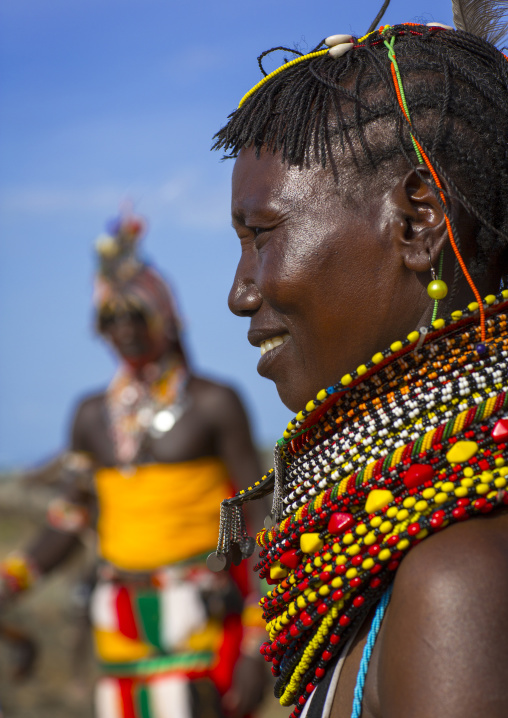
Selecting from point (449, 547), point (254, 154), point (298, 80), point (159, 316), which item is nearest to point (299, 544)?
point (449, 547)

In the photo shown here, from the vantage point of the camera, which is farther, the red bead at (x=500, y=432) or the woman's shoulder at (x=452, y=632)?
the red bead at (x=500, y=432)

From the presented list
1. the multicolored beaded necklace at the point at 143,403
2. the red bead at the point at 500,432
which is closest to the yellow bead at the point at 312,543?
the red bead at the point at 500,432

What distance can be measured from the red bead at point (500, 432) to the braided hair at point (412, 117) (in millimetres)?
398

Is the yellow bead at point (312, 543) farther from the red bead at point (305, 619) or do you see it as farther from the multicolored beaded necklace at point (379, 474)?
the red bead at point (305, 619)

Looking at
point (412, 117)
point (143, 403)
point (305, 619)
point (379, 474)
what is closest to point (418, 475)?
point (379, 474)

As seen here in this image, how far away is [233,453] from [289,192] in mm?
4157

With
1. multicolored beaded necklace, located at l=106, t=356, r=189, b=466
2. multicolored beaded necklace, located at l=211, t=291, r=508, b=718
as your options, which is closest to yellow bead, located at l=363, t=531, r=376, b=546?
multicolored beaded necklace, located at l=211, t=291, r=508, b=718

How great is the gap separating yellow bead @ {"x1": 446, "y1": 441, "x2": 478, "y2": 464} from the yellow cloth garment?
435cm

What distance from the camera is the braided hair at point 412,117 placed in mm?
1727

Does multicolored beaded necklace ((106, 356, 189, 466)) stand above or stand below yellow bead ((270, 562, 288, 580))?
above

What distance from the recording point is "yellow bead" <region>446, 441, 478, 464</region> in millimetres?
1479

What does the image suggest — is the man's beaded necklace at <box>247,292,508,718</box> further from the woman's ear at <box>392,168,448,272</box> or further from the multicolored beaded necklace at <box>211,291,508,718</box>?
the woman's ear at <box>392,168,448,272</box>

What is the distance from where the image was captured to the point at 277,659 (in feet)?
5.97

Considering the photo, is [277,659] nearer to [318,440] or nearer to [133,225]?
[318,440]
